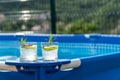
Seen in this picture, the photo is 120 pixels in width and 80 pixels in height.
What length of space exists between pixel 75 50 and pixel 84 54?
0.19 meters

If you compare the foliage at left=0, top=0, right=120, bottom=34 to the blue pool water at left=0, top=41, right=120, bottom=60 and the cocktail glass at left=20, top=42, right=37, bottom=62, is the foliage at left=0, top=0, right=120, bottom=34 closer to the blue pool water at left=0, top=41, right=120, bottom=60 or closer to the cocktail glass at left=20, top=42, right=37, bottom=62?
the blue pool water at left=0, top=41, right=120, bottom=60

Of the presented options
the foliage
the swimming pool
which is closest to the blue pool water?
the swimming pool

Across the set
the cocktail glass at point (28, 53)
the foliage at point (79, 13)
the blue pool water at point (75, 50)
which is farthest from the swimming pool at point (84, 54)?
the foliage at point (79, 13)

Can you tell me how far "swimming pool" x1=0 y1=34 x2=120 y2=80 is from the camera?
2750 mm

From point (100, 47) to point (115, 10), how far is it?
283 cm

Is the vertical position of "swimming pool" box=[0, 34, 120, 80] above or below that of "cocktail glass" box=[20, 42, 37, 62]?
below

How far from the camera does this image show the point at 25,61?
8.68 feet

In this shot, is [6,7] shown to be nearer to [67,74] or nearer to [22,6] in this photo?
[22,6]

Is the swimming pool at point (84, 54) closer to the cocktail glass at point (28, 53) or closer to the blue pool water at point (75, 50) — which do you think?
the blue pool water at point (75, 50)

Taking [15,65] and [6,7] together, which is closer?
[15,65]

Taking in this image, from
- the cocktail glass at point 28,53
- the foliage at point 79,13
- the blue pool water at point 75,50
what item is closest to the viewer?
the cocktail glass at point 28,53

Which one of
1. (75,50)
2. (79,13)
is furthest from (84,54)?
(79,13)

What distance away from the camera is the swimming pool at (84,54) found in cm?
275

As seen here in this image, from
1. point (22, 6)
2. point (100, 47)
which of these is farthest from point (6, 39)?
point (22, 6)
